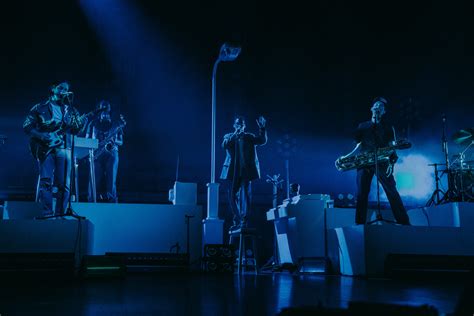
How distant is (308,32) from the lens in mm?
14062

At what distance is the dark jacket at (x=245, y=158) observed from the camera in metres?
9.20

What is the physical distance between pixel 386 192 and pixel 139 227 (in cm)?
423

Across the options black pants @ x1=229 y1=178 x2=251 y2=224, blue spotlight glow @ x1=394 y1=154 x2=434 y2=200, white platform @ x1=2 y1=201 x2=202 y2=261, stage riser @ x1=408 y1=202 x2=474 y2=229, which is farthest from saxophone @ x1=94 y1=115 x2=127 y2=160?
blue spotlight glow @ x1=394 y1=154 x2=434 y2=200

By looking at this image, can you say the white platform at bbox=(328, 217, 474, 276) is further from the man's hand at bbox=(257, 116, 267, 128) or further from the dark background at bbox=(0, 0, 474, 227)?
the dark background at bbox=(0, 0, 474, 227)

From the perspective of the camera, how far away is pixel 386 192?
7.60 m

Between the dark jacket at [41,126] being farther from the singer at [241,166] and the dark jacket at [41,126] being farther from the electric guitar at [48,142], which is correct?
the singer at [241,166]

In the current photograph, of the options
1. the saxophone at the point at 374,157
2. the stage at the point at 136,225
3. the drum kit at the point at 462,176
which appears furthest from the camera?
the drum kit at the point at 462,176

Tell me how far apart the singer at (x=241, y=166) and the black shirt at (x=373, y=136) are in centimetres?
185

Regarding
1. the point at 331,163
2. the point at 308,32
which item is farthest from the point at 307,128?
the point at 308,32

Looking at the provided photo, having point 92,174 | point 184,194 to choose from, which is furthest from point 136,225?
point 92,174

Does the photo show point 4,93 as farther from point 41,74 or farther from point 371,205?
point 371,205

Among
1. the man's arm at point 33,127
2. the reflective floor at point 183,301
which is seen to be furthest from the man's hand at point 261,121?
the reflective floor at point 183,301

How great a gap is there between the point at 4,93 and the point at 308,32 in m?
8.31

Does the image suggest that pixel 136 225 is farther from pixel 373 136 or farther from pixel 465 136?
pixel 465 136
